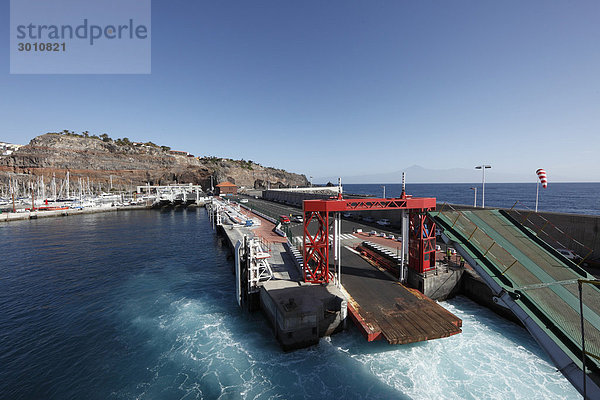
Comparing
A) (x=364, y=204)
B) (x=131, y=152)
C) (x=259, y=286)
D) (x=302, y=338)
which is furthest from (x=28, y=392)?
(x=131, y=152)

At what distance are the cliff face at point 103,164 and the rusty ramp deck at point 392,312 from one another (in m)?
147

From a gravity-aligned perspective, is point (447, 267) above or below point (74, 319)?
above

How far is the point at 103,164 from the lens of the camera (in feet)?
446

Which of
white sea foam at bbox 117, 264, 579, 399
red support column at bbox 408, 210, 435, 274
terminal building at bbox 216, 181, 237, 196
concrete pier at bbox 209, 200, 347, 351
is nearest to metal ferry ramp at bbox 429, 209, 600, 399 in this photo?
red support column at bbox 408, 210, 435, 274

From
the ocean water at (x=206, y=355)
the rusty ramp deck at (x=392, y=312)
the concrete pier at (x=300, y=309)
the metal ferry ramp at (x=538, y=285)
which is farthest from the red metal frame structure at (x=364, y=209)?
the ocean water at (x=206, y=355)

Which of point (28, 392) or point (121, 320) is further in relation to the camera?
point (121, 320)

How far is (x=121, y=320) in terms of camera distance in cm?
2022

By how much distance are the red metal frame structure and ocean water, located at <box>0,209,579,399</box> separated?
4.77 metres

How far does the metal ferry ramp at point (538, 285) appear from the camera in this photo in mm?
8938

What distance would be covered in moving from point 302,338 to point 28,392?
1559cm

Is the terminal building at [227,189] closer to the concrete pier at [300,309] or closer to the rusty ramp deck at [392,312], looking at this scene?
the concrete pier at [300,309]

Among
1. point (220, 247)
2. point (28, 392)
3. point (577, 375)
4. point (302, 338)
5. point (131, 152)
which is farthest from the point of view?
point (131, 152)

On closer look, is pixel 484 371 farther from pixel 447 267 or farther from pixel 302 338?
pixel 302 338

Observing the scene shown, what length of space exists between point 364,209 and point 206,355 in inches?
623
